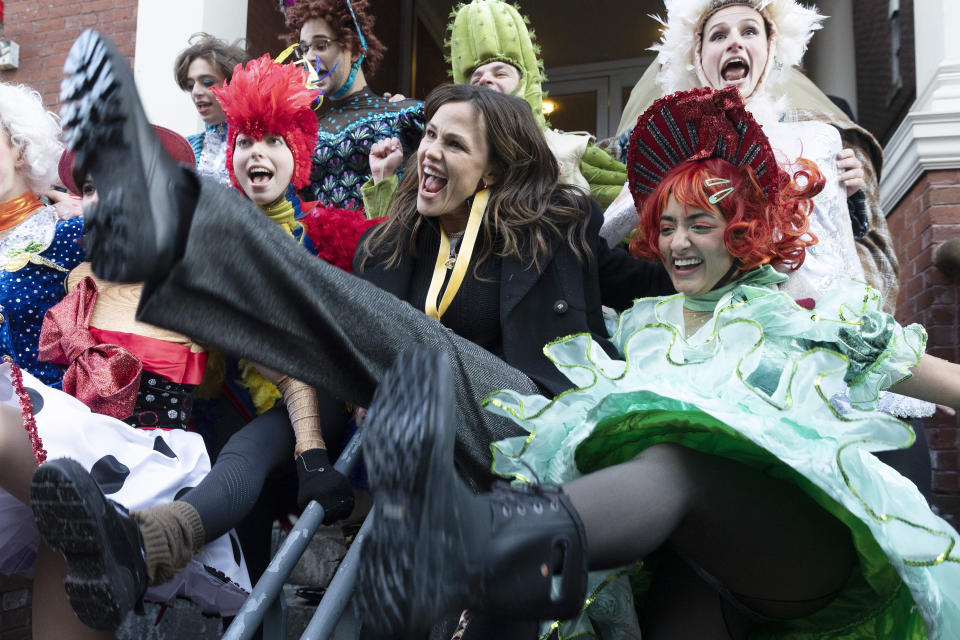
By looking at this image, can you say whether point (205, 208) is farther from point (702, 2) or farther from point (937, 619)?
point (702, 2)

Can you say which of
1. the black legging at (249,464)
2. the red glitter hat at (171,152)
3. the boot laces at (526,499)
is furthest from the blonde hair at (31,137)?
the boot laces at (526,499)

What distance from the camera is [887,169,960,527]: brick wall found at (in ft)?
11.9

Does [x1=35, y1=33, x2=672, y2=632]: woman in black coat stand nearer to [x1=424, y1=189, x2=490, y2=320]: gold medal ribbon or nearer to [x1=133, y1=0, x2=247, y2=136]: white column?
[x1=424, y1=189, x2=490, y2=320]: gold medal ribbon

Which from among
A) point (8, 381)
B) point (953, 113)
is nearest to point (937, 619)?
point (8, 381)

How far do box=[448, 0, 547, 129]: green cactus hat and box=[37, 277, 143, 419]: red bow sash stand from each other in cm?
176

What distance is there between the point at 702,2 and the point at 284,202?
5.28 feet

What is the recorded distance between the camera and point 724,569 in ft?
5.22

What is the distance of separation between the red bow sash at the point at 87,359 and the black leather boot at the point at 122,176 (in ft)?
3.55

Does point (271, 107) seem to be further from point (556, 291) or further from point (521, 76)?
point (556, 291)

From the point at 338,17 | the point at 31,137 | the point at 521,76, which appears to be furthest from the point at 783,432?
the point at 338,17

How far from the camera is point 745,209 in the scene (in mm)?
2127

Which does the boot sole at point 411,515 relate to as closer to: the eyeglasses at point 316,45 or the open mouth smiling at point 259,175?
the open mouth smiling at point 259,175

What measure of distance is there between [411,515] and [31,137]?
262 centimetres

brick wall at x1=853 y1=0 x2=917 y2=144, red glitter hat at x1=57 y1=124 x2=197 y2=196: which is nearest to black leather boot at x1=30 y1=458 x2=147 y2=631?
red glitter hat at x1=57 y1=124 x2=197 y2=196
